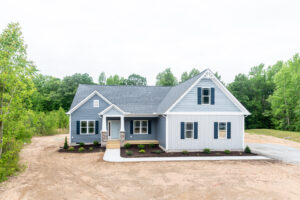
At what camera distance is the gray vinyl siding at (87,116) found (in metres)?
16.9

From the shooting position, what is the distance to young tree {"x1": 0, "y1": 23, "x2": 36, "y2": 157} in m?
7.62

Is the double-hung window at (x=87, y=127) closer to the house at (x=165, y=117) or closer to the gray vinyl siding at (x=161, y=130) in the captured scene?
the house at (x=165, y=117)

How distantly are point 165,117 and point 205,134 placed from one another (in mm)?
3630

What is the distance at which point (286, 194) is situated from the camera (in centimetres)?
679

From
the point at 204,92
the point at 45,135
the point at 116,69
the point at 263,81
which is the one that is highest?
the point at 116,69

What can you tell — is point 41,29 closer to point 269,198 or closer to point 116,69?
point 269,198

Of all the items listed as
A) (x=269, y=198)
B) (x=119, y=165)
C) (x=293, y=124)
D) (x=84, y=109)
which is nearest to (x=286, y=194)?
(x=269, y=198)

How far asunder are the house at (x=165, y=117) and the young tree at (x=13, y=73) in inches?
327

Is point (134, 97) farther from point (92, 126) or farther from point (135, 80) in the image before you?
point (135, 80)

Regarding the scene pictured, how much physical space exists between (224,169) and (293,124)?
3281cm

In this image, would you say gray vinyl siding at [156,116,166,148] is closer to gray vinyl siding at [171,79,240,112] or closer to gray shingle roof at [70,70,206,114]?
gray shingle roof at [70,70,206,114]

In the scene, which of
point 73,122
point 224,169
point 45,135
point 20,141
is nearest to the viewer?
point 20,141

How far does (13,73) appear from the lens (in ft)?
25.4

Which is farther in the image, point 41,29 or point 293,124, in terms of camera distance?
point 293,124
